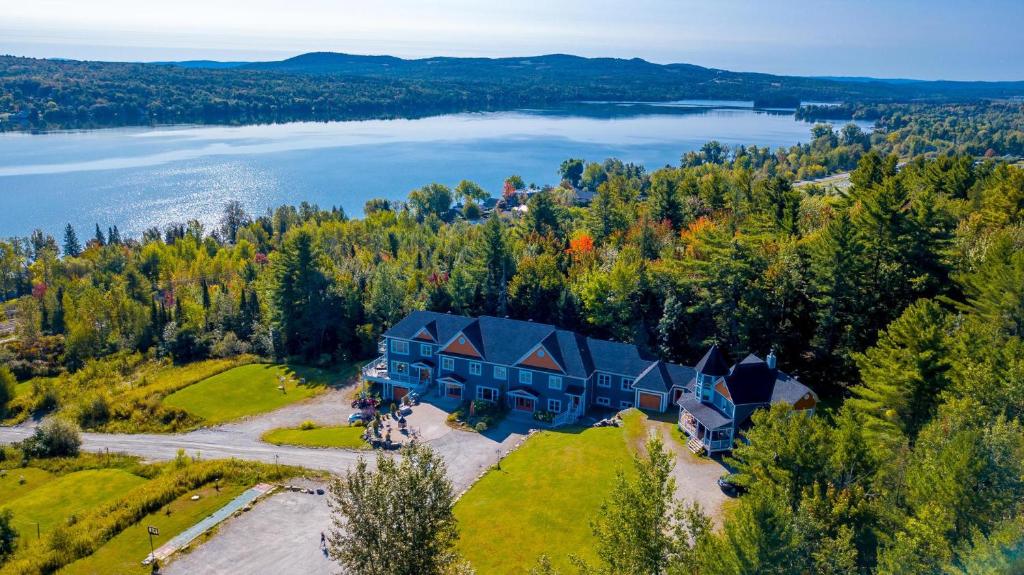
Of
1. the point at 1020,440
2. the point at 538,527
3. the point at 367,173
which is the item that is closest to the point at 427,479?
the point at 538,527

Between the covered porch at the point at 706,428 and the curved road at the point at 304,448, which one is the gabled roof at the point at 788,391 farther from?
the curved road at the point at 304,448

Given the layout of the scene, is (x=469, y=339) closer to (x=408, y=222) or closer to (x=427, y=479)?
(x=427, y=479)

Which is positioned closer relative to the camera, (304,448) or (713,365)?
(713,365)

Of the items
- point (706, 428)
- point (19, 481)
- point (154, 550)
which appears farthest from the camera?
point (19, 481)

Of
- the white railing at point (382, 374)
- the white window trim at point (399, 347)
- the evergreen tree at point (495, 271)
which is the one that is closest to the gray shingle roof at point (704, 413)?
the white railing at point (382, 374)

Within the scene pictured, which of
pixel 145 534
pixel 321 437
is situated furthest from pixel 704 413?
pixel 145 534

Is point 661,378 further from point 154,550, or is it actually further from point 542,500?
point 154,550

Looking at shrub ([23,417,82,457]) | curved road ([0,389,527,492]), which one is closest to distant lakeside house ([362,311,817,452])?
curved road ([0,389,527,492])

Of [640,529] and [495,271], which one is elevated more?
[640,529]
